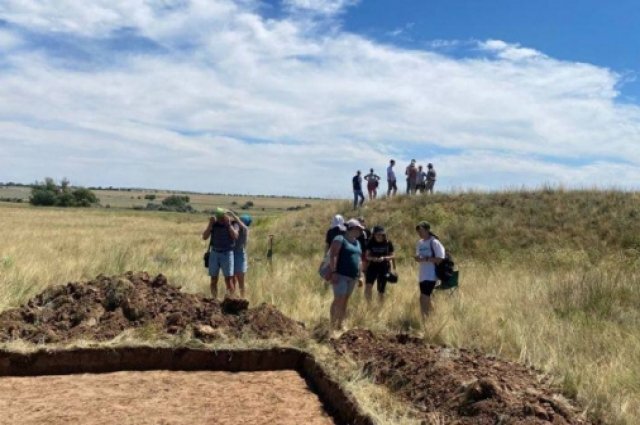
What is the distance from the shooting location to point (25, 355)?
23.7 feet

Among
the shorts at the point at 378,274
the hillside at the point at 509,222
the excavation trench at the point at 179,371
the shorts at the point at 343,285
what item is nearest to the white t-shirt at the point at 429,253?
the shorts at the point at 378,274

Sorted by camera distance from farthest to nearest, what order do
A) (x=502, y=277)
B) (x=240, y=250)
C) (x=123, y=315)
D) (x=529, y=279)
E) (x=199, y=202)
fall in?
1. (x=199, y=202)
2. (x=502, y=277)
3. (x=529, y=279)
4. (x=240, y=250)
5. (x=123, y=315)

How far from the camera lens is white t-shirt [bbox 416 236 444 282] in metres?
9.16

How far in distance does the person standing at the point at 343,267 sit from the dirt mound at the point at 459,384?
816mm

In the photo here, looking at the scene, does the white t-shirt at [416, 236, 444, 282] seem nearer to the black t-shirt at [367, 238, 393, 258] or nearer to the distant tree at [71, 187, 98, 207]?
the black t-shirt at [367, 238, 393, 258]

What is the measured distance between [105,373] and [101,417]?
1.59 metres

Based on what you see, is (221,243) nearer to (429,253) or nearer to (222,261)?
(222,261)

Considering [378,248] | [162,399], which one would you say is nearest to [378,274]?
[378,248]

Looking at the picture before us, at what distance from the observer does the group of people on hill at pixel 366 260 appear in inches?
334

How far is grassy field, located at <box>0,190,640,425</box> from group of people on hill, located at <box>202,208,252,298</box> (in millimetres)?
792

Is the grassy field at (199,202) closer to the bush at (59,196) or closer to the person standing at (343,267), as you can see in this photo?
the bush at (59,196)

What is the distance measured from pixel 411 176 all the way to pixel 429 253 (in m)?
17.4

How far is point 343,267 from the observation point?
8.48 meters

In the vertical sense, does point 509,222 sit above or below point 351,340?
above
